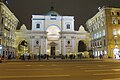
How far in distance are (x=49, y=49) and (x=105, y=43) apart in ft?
94.2

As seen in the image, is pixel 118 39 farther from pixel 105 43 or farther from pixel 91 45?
pixel 91 45

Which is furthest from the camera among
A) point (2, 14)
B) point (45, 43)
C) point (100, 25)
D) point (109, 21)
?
point (45, 43)

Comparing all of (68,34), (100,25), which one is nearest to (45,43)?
(68,34)

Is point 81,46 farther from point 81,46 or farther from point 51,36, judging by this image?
point 51,36

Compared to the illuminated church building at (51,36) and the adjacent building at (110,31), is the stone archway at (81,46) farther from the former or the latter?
the adjacent building at (110,31)

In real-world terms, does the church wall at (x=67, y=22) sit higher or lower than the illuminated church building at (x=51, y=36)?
higher

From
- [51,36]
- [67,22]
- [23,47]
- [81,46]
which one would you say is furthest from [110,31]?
[23,47]

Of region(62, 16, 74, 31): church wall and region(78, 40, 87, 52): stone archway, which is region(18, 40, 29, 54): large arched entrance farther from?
region(78, 40, 87, 52): stone archway

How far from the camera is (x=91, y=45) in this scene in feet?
271

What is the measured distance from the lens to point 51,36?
86.6 meters

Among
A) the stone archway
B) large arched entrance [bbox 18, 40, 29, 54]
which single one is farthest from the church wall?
large arched entrance [bbox 18, 40, 29, 54]

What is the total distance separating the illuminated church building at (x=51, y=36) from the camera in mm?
81875

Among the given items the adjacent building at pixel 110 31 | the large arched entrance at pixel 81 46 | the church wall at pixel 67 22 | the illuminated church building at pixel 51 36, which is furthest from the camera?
the large arched entrance at pixel 81 46

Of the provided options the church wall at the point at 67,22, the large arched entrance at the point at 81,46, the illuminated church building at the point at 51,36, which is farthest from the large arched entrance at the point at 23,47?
the large arched entrance at the point at 81,46
